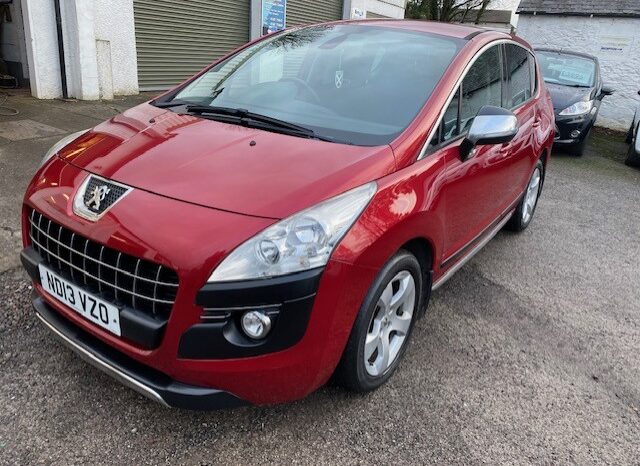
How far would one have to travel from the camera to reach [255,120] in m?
2.58

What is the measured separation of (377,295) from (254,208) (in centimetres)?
62

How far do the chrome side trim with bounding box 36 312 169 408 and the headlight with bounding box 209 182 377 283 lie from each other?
508 mm

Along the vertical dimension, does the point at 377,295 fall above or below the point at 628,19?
below

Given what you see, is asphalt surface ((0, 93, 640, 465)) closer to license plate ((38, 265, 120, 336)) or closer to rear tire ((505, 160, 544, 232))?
license plate ((38, 265, 120, 336))

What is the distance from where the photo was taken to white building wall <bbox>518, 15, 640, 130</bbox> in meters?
12.1

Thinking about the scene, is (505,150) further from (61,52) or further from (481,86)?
(61,52)

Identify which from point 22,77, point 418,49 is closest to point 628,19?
point 418,49

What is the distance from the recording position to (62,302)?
2145 mm

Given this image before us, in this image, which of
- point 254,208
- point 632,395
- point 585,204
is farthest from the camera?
point 585,204

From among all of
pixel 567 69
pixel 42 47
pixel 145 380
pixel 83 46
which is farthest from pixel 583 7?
pixel 145 380

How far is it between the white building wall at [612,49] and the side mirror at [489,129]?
37.2ft

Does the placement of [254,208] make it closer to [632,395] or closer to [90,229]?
[90,229]

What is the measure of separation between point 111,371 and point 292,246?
0.84 metres

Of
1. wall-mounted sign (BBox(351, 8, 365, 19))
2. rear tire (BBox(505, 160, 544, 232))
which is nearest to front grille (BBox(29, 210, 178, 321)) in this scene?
rear tire (BBox(505, 160, 544, 232))
